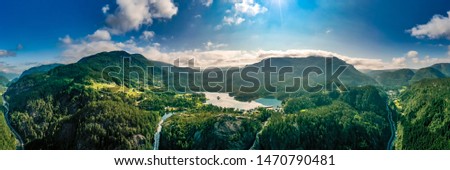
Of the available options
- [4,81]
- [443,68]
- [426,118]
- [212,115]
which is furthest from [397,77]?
[4,81]

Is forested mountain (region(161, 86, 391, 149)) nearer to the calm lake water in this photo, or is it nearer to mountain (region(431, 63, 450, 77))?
the calm lake water

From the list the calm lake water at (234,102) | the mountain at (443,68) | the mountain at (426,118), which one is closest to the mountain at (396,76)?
the mountain at (443,68)

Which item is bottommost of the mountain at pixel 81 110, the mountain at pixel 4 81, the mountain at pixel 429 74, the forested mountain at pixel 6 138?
the forested mountain at pixel 6 138

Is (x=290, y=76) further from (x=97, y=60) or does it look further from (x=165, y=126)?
(x=97, y=60)

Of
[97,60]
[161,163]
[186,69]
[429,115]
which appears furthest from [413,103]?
[97,60]

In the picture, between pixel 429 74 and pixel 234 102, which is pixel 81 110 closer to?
pixel 234 102

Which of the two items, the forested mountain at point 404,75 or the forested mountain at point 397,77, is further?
the forested mountain at point 397,77

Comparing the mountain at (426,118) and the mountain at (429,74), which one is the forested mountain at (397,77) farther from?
the mountain at (426,118)
